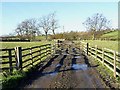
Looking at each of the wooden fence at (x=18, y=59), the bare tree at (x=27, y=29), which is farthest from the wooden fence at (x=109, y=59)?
the bare tree at (x=27, y=29)

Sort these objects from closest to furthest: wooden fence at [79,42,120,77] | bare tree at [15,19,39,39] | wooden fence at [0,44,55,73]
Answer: wooden fence at [79,42,120,77]
wooden fence at [0,44,55,73]
bare tree at [15,19,39,39]

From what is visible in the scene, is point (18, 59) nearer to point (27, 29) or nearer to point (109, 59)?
point (109, 59)

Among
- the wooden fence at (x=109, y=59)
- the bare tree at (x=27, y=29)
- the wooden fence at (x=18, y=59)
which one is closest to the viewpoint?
the wooden fence at (x=109, y=59)

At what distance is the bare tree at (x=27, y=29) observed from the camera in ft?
334

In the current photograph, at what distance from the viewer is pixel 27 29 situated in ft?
343

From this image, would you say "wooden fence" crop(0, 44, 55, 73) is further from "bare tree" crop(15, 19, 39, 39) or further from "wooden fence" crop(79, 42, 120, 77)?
"bare tree" crop(15, 19, 39, 39)

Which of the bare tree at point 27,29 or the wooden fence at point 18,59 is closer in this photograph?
the wooden fence at point 18,59

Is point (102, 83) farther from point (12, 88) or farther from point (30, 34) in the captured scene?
point (30, 34)

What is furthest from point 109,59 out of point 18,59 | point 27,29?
point 27,29

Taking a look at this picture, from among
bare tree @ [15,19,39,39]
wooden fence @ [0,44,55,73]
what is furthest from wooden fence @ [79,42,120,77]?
bare tree @ [15,19,39,39]

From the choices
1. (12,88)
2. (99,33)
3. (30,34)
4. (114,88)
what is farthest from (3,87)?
(30,34)

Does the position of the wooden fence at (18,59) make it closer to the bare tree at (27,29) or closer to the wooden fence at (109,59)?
the wooden fence at (109,59)

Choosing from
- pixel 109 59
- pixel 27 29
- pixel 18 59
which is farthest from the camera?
pixel 27 29

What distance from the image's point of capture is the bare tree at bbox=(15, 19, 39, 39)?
10166 cm
